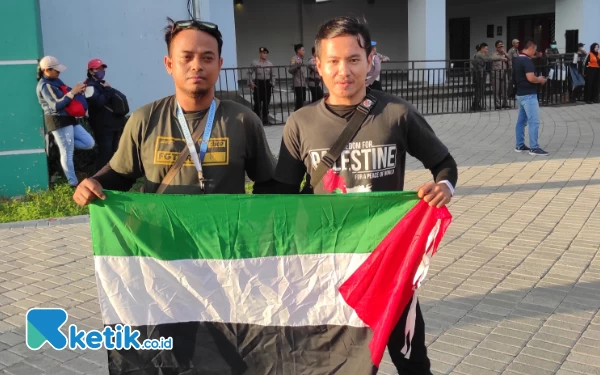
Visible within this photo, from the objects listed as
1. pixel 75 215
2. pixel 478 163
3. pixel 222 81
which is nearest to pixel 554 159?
pixel 478 163

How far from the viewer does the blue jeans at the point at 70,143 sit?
9648 millimetres

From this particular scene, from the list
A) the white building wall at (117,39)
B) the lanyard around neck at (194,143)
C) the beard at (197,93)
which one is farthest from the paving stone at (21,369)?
the white building wall at (117,39)

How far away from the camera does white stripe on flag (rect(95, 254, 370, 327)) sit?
3160 mm

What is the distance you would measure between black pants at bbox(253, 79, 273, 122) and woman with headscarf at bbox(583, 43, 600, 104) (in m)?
10.8

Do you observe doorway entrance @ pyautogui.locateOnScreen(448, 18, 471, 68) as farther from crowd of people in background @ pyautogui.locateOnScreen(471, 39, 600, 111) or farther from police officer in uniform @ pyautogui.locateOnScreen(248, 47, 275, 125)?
police officer in uniform @ pyautogui.locateOnScreen(248, 47, 275, 125)

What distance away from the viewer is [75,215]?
8.48 metres

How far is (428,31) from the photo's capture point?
21859 mm

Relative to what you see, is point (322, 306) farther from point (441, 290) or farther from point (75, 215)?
point (75, 215)

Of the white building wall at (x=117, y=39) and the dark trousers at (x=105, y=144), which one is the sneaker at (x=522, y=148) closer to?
the dark trousers at (x=105, y=144)

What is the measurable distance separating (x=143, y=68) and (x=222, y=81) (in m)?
3.37

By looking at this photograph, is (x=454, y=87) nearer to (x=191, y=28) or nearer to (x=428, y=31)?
(x=428, y=31)

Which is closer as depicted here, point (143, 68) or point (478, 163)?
point (478, 163)

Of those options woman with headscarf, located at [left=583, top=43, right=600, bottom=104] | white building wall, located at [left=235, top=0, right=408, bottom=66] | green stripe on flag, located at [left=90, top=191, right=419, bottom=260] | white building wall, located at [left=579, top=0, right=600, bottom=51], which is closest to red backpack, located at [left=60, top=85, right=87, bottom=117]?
green stripe on flag, located at [left=90, top=191, right=419, bottom=260]

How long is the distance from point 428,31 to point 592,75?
17.9ft
